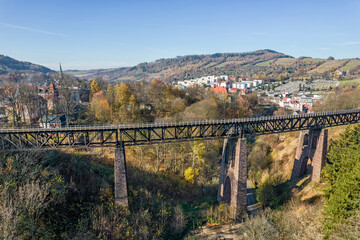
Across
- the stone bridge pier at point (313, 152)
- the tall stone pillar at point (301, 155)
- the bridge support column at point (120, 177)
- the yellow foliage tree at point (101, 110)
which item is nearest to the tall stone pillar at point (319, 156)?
the stone bridge pier at point (313, 152)

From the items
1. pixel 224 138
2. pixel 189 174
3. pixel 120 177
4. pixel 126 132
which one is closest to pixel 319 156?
pixel 224 138

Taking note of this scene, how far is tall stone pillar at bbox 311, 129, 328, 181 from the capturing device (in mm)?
27531

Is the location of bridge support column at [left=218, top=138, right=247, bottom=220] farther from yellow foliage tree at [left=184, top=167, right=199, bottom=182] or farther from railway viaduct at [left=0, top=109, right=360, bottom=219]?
yellow foliage tree at [left=184, top=167, right=199, bottom=182]

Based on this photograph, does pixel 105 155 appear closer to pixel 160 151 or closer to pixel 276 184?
pixel 160 151

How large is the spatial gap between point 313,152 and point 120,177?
25963mm

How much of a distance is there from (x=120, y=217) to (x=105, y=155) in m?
13.2

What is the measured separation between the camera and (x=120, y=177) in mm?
20125

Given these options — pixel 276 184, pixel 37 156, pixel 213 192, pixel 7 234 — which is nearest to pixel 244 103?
pixel 276 184

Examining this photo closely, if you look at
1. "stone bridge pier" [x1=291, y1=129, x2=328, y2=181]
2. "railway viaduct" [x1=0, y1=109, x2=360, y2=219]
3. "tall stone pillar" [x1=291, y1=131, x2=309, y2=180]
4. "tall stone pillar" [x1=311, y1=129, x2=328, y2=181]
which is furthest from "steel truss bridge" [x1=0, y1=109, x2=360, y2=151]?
"tall stone pillar" [x1=291, y1=131, x2=309, y2=180]

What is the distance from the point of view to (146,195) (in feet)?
76.7

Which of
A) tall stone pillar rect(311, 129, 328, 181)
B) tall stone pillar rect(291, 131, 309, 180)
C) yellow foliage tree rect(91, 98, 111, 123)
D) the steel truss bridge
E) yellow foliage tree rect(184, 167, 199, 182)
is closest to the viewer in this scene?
the steel truss bridge

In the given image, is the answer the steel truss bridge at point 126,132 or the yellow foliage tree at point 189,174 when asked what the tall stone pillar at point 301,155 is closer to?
the steel truss bridge at point 126,132

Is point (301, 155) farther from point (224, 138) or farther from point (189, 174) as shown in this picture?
point (189, 174)

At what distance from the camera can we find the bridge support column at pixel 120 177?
20000mm
